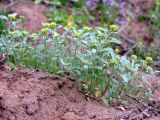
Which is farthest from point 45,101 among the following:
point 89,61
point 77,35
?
point 77,35

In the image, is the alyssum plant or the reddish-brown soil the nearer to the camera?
the reddish-brown soil

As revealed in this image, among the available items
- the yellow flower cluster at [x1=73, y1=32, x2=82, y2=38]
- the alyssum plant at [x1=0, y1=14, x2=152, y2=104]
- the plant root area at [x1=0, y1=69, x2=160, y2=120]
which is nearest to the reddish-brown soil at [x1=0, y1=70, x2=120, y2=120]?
the plant root area at [x1=0, y1=69, x2=160, y2=120]

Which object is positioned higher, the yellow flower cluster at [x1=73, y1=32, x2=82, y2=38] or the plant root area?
the yellow flower cluster at [x1=73, y1=32, x2=82, y2=38]

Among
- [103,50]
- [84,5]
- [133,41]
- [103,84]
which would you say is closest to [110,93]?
[103,84]

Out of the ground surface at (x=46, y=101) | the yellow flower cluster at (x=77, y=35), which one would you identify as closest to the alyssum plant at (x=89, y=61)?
the yellow flower cluster at (x=77, y=35)

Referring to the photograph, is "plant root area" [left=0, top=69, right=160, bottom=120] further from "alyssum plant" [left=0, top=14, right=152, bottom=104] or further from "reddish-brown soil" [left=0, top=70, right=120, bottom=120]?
"alyssum plant" [left=0, top=14, right=152, bottom=104]

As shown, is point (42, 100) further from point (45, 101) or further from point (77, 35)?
point (77, 35)

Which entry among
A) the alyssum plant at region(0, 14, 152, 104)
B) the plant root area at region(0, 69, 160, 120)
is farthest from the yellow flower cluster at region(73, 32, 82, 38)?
the plant root area at region(0, 69, 160, 120)

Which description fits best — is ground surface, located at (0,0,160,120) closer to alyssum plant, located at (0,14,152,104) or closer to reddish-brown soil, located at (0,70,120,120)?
reddish-brown soil, located at (0,70,120,120)
